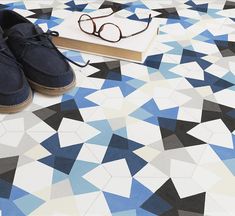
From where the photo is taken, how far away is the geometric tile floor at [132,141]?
47 centimetres

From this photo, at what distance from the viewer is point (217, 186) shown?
1.61 feet

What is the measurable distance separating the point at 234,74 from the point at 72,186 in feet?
1.34

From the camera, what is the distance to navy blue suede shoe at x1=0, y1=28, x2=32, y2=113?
1.93 ft

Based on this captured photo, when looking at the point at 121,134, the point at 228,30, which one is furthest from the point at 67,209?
the point at 228,30

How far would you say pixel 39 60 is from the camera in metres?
0.65

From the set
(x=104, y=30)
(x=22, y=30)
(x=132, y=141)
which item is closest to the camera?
(x=132, y=141)

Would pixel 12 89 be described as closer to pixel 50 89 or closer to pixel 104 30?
pixel 50 89

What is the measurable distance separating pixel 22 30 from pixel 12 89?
144 millimetres

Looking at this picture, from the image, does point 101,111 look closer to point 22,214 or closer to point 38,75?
point 38,75

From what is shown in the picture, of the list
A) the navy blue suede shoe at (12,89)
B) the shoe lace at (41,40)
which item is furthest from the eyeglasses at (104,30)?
the navy blue suede shoe at (12,89)

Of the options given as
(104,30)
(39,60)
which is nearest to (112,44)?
(104,30)

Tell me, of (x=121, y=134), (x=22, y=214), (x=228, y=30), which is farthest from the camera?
(x=228, y=30)

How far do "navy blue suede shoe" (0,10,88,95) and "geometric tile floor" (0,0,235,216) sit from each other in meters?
0.03

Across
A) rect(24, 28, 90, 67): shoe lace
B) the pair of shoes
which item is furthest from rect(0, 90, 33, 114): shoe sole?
rect(24, 28, 90, 67): shoe lace
